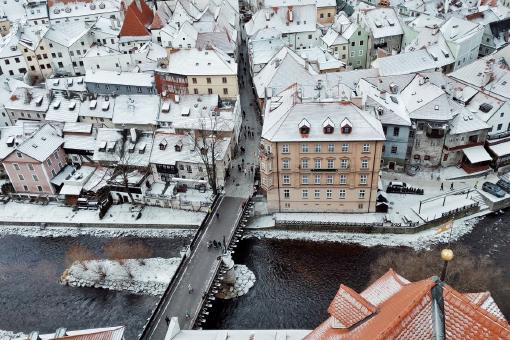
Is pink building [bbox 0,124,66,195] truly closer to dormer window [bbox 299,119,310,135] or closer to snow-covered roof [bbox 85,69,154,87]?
snow-covered roof [bbox 85,69,154,87]

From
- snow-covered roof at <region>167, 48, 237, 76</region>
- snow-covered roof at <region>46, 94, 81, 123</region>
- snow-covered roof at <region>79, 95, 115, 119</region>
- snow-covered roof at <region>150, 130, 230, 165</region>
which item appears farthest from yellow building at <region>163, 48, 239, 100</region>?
snow-covered roof at <region>46, 94, 81, 123</region>

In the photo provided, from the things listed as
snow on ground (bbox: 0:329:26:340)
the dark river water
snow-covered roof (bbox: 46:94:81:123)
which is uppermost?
snow-covered roof (bbox: 46:94:81:123)

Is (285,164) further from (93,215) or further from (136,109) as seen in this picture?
(93,215)

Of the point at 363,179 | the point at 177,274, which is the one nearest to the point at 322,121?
the point at 363,179

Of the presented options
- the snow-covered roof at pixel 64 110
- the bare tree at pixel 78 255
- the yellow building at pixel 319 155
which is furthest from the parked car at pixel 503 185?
the snow-covered roof at pixel 64 110

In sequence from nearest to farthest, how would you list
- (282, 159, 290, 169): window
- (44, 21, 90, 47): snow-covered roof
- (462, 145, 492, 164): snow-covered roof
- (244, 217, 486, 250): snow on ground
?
1. (282, 159, 290, 169): window
2. (244, 217, 486, 250): snow on ground
3. (462, 145, 492, 164): snow-covered roof
4. (44, 21, 90, 47): snow-covered roof

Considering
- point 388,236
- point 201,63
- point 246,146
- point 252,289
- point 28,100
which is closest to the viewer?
point 252,289
